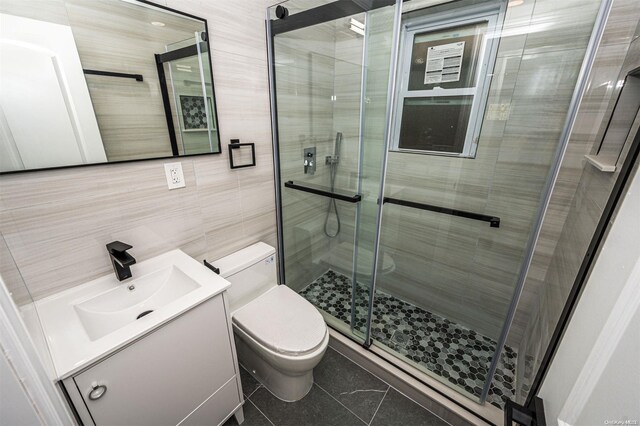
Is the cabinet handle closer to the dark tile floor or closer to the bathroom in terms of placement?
the bathroom

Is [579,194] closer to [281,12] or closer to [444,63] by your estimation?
[444,63]

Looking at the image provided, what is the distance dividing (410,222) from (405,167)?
424 millimetres

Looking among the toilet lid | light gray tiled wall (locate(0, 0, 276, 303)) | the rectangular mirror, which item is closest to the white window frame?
light gray tiled wall (locate(0, 0, 276, 303))

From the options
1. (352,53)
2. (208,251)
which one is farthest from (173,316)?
(352,53)

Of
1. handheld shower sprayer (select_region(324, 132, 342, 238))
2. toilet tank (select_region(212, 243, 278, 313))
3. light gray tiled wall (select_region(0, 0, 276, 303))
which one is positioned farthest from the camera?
handheld shower sprayer (select_region(324, 132, 342, 238))

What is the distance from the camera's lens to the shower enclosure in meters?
1.32

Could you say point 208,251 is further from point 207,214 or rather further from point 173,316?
point 173,316

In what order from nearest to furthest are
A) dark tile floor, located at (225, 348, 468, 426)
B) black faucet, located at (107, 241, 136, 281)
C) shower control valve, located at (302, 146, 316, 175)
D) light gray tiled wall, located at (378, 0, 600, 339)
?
black faucet, located at (107, 241, 136, 281) → light gray tiled wall, located at (378, 0, 600, 339) → dark tile floor, located at (225, 348, 468, 426) → shower control valve, located at (302, 146, 316, 175)

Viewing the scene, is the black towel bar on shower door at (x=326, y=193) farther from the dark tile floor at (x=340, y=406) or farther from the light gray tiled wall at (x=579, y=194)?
the dark tile floor at (x=340, y=406)

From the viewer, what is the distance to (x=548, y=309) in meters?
1.17

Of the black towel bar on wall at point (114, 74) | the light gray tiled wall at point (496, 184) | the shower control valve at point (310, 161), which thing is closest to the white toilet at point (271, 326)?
the shower control valve at point (310, 161)

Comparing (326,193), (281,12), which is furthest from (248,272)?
(281,12)

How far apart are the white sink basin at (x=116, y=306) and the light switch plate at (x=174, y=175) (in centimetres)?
36

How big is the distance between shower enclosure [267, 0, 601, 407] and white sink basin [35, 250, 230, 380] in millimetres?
876
